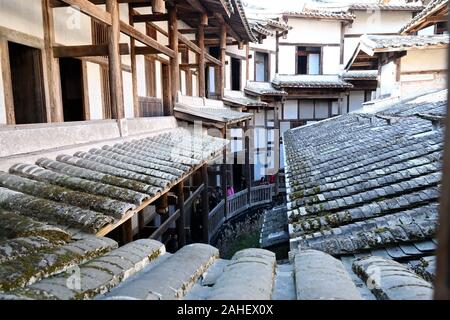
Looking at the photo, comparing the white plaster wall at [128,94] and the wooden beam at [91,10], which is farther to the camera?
the white plaster wall at [128,94]

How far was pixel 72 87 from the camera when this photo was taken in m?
7.09

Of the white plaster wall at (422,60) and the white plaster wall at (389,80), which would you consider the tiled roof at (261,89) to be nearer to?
the white plaster wall at (389,80)

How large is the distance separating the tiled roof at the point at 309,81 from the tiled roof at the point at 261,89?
1.34ft

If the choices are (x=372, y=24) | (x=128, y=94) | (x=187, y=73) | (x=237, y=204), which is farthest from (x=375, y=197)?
(x=372, y=24)

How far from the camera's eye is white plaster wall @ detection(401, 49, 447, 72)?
1124 cm

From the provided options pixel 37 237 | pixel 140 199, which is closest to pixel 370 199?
pixel 140 199

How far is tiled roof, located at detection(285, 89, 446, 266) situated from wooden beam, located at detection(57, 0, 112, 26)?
3777 millimetres

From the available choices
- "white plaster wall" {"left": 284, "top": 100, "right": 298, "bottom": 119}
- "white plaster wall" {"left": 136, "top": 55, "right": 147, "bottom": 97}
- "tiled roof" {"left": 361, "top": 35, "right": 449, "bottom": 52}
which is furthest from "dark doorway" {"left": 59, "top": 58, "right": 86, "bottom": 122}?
"white plaster wall" {"left": 284, "top": 100, "right": 298, "bottom": 119}

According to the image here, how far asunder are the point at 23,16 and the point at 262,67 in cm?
1651

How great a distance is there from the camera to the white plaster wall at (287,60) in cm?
2064

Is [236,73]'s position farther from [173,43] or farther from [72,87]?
[72,87]

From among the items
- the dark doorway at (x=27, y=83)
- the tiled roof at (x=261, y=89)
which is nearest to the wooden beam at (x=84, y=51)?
the dark doorway at (x=27, y=83)

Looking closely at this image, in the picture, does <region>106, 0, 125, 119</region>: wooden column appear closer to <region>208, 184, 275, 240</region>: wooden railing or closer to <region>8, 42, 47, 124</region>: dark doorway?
→ <region>8, 42, 47, 124</region>: dark doorway
